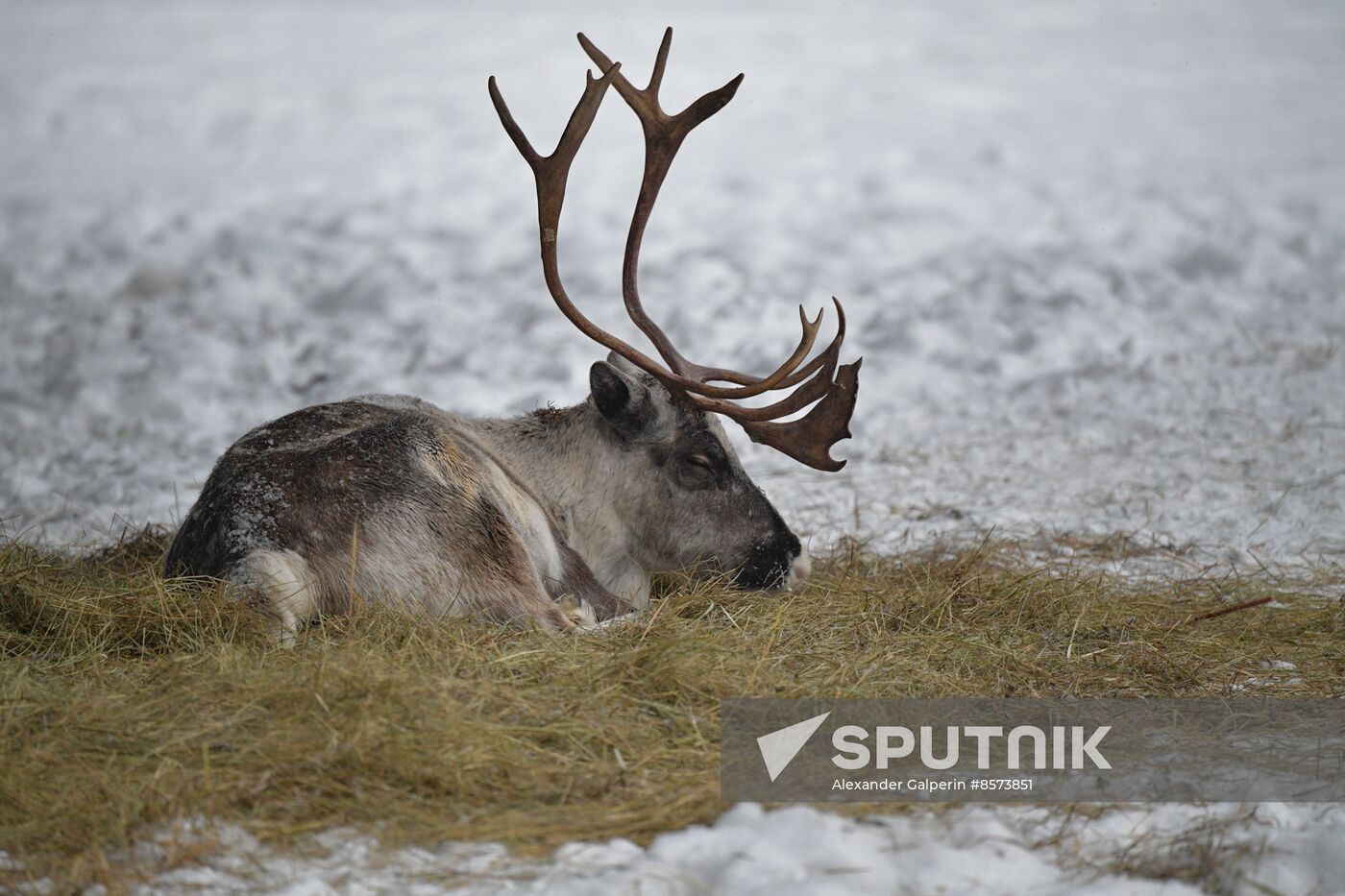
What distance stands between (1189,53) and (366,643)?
15110mm

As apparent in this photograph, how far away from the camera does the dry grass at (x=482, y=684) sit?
3.30 m

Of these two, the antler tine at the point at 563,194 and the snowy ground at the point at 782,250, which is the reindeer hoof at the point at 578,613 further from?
the snowy ground at the point at 782,250

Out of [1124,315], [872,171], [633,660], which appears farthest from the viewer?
[872,171]

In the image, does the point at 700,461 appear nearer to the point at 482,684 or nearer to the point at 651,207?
the point at 651,207

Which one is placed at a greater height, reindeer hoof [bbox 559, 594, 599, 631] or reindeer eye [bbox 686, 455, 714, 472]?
reindeer eye [bbox 686, 455, 714, 472]

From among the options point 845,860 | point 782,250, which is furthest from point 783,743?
point 782,250

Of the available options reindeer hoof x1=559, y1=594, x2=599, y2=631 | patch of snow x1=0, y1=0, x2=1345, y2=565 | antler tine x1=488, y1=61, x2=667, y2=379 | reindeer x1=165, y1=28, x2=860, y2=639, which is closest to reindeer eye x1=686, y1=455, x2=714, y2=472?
reindeer x1=165, y1=28, x2=860, y2=639

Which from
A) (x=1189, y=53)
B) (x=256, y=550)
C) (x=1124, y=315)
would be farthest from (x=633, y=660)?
(x=1189, y=53)

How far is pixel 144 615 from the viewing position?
14.8 feet

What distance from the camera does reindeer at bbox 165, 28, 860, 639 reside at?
4473 millimetres

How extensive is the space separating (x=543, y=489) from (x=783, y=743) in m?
2.01

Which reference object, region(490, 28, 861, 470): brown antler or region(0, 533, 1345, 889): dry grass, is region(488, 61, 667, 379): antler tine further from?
region(0, 533, 1345, 889): dry grass

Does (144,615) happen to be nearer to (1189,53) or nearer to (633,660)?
(633,660)

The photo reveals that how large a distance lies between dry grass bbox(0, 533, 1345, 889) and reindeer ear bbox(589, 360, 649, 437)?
723mm
